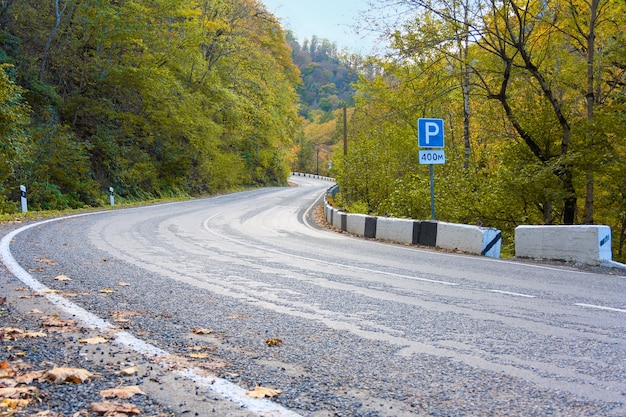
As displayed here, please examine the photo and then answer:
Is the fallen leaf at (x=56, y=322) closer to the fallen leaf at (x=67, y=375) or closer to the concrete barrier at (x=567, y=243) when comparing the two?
the fallen leaf at (x=67, y=375)

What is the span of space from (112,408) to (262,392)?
0.82 meters

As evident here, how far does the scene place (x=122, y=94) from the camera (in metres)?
26.0

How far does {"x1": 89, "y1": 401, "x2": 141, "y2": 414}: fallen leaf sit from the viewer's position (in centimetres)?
255

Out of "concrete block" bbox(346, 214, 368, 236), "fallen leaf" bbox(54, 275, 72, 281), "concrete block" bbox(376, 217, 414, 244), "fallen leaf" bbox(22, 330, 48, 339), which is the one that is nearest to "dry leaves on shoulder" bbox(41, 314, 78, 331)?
"fallen leaf" bbox(22, 330, 48, 339)

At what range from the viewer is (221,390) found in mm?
2883

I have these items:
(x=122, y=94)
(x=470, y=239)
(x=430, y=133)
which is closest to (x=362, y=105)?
(x=122, y=94)

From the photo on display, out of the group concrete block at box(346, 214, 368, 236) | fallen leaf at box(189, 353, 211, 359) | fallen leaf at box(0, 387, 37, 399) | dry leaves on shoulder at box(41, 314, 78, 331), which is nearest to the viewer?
fallen leaf at box(0, 387, 37, 399)

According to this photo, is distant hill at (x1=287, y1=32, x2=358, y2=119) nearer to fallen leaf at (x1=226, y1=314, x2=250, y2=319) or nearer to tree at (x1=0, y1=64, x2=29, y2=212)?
tree at (x1=0, y1=64, x2=29, y2=212)

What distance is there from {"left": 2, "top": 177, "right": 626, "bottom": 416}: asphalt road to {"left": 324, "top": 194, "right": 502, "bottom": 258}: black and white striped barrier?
1537 mm

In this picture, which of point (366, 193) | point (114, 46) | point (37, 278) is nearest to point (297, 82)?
point (114, 46)

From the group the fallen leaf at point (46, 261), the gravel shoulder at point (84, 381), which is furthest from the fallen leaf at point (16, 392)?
the fallen leaf at point (46, 261)

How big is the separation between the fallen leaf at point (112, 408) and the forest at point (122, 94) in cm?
1465

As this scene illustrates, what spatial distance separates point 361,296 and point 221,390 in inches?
118

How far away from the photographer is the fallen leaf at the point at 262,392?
2.83 meters
